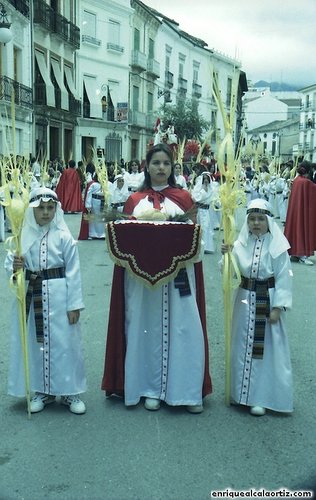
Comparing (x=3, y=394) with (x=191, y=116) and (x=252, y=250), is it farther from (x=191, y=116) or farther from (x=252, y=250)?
(x=191, y=116)

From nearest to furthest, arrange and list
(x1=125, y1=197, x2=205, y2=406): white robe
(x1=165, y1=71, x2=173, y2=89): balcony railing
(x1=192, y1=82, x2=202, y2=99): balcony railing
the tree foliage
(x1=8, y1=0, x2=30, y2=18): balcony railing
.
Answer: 1. (x1=125, y1=197, x2=205, y2=406): white robe
2. (x1=8, y1=0, x2=30, y2=18): balcony railing
3. the tree foliage
4. (x1=165, y1=71, x2=173, y2=89): balcony railing
5. (x1=192, y1=82, x2=202, y2=99): balcony railing

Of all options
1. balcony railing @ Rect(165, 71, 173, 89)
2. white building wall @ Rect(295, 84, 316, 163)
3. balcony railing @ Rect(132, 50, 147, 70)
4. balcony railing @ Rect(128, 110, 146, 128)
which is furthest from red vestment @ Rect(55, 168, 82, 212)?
white building wall @ Rect(295, 84, 316, 163)

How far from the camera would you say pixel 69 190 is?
59.5 feet

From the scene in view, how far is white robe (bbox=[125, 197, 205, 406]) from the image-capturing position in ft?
13.2

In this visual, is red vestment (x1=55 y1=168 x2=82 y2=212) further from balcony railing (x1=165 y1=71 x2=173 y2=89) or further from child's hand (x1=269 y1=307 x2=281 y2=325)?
balcony railing (x1=165 y1=71 x2=173 y2=89)

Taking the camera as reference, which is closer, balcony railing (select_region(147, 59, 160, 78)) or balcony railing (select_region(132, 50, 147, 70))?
balcony railing (select_region(132, 50, 147, 70))

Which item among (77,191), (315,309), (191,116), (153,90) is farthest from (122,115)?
(315,309)

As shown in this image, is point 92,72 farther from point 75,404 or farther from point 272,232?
point 75,404

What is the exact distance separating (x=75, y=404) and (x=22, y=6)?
22870 millimetres

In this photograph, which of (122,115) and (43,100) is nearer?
(43,100)

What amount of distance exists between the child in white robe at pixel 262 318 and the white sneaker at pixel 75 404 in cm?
108

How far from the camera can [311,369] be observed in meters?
5.00

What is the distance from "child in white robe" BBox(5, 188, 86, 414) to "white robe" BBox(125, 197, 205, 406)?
1.19 ft

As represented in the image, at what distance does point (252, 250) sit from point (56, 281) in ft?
4.45
